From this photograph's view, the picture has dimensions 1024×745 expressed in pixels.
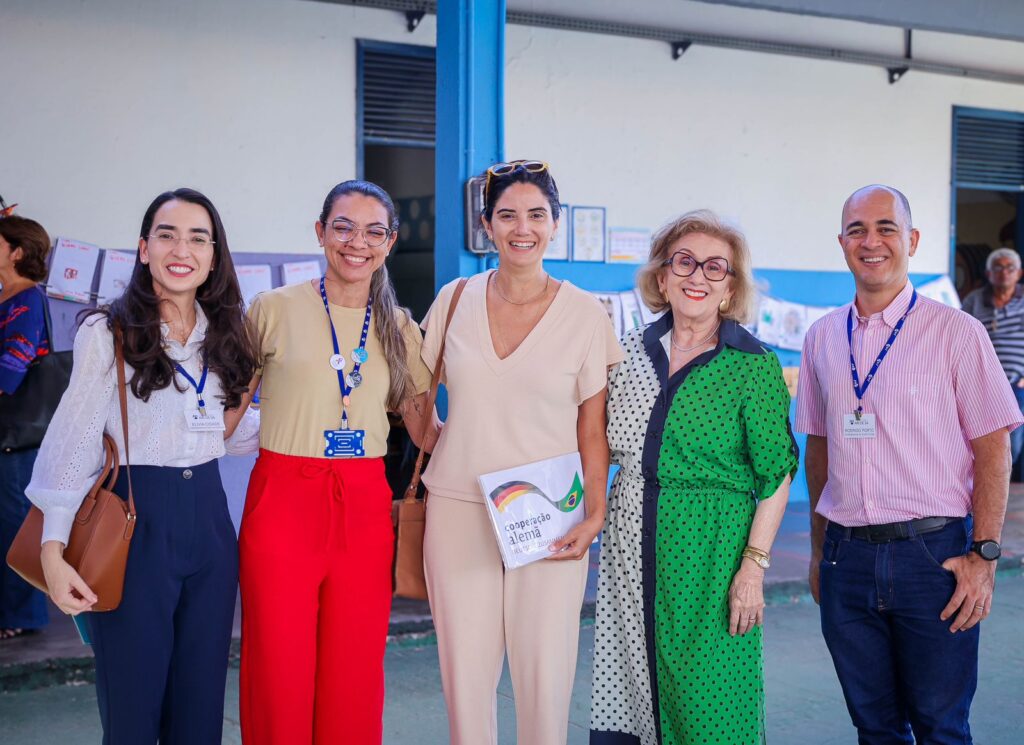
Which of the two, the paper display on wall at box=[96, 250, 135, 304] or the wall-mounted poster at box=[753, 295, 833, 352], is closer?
the paper display on wall at box=[96, 250, 135, 304]

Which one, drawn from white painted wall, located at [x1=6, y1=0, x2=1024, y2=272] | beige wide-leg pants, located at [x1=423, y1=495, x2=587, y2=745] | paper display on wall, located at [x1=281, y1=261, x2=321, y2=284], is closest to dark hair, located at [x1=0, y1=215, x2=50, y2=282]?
white painted wall, located at [x1=6, y1=0, x2=1024, y2=272]

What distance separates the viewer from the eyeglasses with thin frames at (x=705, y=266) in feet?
10.3

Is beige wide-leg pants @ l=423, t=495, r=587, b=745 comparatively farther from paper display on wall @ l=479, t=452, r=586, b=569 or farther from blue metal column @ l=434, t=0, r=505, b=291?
blue metal column @ l=434, t=0, r=505, b=291

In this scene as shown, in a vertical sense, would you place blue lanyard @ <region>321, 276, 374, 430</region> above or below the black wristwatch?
above

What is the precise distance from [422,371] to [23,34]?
4279 millimetres

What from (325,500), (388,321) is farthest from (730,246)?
(325,500)

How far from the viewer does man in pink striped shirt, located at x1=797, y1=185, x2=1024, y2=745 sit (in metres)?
3.06

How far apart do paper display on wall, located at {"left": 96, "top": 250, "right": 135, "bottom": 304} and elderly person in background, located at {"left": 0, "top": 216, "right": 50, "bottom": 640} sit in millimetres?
1006

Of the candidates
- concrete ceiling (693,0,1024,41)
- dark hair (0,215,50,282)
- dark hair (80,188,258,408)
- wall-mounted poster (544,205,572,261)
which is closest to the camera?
dark hair (80,188,258,408)

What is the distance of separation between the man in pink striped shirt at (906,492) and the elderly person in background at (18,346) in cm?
377

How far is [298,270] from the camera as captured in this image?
683cm

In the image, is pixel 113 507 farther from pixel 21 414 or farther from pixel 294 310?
pixel 21 414

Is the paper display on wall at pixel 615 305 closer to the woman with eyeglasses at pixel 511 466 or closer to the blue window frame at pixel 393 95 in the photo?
the blue window frame at pixel 393 95

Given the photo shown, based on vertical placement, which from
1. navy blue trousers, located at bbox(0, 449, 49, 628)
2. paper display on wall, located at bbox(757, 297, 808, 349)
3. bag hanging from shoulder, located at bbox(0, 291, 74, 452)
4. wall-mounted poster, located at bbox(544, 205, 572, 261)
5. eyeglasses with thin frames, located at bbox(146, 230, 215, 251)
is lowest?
navy blue trousers, located at bbox(0, 449, 49, 628)
